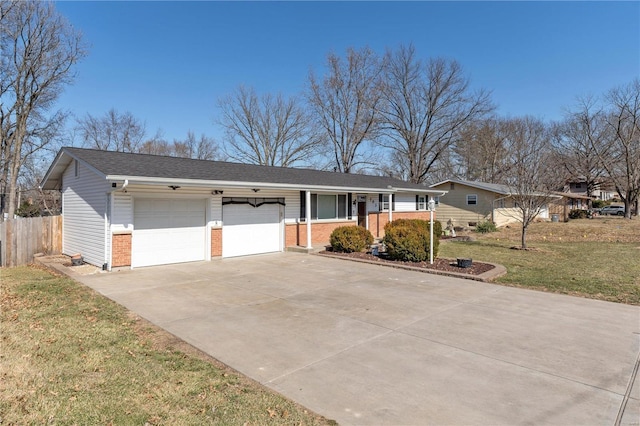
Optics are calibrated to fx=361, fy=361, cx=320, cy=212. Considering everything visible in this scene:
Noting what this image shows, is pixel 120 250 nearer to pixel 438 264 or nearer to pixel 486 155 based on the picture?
pixel 438 264

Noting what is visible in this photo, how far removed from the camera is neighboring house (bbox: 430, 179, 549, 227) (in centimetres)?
2566

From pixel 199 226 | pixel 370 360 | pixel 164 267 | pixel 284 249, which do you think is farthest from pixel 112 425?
pixel 284 249

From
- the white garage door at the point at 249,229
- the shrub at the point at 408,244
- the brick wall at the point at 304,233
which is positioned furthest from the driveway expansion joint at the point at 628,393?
the brick wall at the point at 304,233

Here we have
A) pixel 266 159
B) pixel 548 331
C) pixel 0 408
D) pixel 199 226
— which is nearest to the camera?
pixel 0 408

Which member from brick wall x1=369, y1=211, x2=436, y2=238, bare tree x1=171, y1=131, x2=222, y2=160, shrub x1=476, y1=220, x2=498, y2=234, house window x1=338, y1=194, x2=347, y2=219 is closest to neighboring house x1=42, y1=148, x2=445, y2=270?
house window x1=338, y1=194, x2=347, y2=219

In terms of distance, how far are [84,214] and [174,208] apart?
2951 millimetres

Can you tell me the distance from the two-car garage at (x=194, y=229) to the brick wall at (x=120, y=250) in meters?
0.18

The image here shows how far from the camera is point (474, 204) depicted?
87.6 feet

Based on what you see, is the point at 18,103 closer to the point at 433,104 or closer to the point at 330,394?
the point at 330,394

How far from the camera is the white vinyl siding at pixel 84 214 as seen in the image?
1032cm

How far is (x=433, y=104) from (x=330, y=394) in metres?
35.9

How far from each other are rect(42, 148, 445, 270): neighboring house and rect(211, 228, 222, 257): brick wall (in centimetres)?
3

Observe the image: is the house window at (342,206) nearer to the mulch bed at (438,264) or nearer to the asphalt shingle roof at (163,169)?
the asphalt shingle roof at (163,169)

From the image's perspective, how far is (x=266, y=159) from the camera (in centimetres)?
3409
